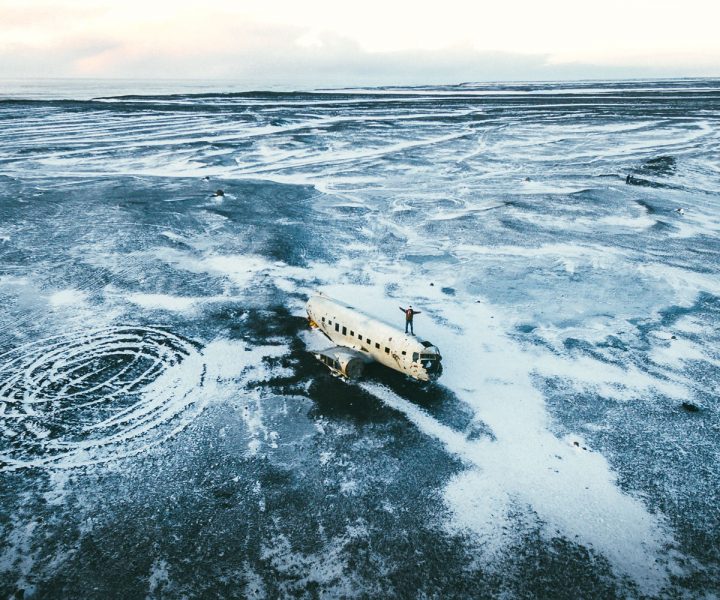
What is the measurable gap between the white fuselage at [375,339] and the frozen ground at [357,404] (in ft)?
4.02

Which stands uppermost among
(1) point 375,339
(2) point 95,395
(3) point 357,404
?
(1) point 375,339

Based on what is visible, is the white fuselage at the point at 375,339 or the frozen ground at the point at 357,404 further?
the white fuselage at the point at 375,339

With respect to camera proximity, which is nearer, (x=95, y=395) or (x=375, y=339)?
(x=95, y=395)

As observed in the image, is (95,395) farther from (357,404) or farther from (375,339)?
(375,339)

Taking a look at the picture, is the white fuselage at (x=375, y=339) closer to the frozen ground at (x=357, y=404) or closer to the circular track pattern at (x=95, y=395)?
the frozen ground at (x=357, y=404)

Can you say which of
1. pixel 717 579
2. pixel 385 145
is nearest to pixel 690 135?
pixel 385 145

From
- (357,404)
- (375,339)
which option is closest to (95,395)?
(357,404)

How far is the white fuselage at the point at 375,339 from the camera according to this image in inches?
730

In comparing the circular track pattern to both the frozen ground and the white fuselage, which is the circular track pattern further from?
the white fuselage

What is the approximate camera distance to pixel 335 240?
35.2 meters

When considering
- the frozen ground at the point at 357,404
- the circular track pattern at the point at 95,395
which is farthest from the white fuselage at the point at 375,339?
the circular track pattern at the point at 95,395

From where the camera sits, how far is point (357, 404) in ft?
61.3

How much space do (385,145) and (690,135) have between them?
49.4 meters

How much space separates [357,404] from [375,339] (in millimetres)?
2779
